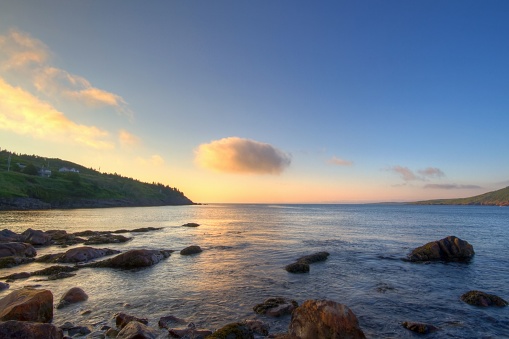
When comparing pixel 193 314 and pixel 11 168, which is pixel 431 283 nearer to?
pixel 193 314

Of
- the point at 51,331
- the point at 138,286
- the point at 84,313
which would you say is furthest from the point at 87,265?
the point at 51,331

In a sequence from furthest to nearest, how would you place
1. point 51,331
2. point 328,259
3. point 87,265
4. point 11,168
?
point 11,168, point 328,259, point 87,265, point 51,331

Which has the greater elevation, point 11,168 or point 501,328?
point 11,168

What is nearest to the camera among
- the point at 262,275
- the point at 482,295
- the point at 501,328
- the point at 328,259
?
the point at 501,328

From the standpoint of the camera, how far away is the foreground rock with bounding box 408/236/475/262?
1355 inches

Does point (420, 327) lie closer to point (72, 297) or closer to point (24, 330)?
point (24, 330)

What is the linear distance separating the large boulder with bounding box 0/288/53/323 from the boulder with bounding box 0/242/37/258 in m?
23.0

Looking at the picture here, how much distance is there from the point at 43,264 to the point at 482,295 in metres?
40.5

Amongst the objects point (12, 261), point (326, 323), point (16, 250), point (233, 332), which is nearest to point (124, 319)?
point (233, 332)

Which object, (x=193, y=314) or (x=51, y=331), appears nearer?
(x=51, y=331)

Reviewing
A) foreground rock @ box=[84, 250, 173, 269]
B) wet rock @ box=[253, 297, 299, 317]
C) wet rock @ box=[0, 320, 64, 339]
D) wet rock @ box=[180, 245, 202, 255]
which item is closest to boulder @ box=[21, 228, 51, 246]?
foreground rock @ box=[84, 250, 173, 269]

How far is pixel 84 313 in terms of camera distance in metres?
17.1

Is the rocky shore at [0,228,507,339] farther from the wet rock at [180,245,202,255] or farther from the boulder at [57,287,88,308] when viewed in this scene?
the wet rock at [180,245,202,255]

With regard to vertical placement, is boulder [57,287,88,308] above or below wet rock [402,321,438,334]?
above
